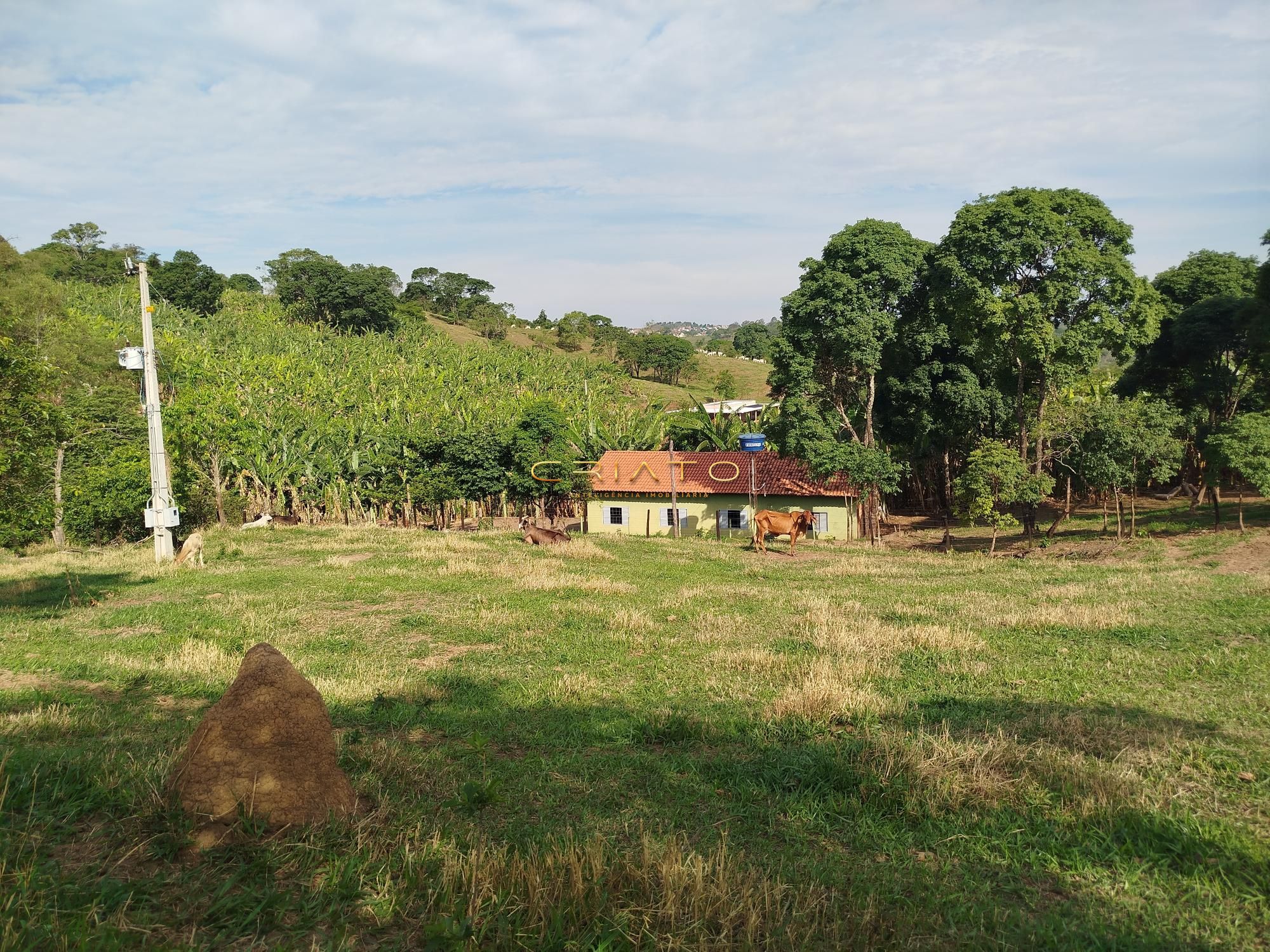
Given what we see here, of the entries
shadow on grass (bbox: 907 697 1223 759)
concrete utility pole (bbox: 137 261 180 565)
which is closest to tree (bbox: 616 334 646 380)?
concrete utility pole (bbox: 137 261 180 565)

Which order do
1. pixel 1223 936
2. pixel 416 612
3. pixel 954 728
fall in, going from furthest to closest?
pixel 416 612
pixel 954 728
pixel 1223 936

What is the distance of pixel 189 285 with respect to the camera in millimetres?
94688

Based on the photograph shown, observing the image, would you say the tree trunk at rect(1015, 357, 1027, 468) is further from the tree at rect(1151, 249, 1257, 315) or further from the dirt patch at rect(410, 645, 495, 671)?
the dirt patch at rect(410, 645, 495, 671)

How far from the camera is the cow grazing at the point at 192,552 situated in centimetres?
2180

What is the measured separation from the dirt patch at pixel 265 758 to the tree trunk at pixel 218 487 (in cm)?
3277

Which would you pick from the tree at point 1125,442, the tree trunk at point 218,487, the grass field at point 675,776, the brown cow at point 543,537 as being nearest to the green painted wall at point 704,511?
the brown cow at point 543,537

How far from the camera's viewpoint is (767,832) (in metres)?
6.18

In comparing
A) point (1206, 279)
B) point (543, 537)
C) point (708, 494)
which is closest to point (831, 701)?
point (543, 537)

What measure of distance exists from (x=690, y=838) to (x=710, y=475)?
32.8 m

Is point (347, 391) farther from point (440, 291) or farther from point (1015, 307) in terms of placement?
point (440, 291)

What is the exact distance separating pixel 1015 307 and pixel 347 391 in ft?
124

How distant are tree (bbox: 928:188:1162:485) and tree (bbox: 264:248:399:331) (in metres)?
78.5

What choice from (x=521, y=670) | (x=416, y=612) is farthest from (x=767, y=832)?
(x=416, y=612)

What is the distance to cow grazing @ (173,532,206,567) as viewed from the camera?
21797 mm
